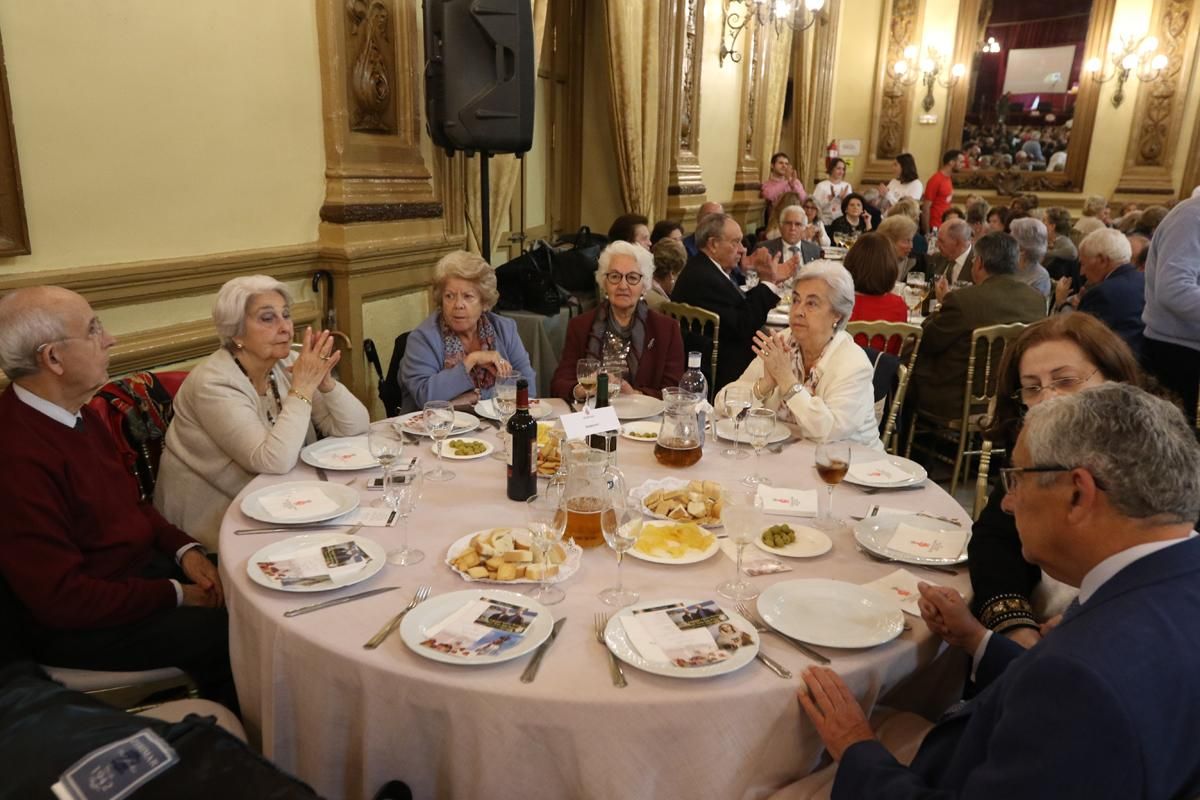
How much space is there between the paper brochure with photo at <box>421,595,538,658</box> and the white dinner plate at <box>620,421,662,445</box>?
98cm

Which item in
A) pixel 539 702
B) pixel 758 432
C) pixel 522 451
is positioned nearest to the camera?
→ pixel 539 702

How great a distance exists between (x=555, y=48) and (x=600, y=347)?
147 inches

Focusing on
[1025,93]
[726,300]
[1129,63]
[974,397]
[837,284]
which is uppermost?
[1129,63]

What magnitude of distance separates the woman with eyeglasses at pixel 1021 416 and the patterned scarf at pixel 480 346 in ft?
5.78

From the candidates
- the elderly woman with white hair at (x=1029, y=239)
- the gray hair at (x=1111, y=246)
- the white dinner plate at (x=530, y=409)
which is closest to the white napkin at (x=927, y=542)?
the white dinner plate at (x=530, y=409)

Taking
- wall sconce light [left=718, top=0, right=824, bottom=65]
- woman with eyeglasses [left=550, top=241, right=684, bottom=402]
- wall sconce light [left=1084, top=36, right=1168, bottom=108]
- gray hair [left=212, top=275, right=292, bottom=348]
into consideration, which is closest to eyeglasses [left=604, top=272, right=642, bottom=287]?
woman with eyeglasses [left=550, top=241, right=684, bottom=402]

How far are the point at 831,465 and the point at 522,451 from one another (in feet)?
2.33

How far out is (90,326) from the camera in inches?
73.0

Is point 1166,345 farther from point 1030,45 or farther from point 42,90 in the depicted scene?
point 1030,45

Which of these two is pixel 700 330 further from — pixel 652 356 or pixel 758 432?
pixel 758 432

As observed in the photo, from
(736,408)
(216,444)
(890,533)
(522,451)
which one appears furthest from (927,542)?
(216,444)

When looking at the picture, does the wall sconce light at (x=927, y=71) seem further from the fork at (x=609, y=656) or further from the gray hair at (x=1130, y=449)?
the fork at (x=609, y=656)

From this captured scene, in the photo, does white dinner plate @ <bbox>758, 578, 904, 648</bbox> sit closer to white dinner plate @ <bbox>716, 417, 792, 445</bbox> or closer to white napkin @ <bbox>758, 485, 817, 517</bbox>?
white napkin @ <bbox>758, 485, 817, 517</bbox>

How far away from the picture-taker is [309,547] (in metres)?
1.62
